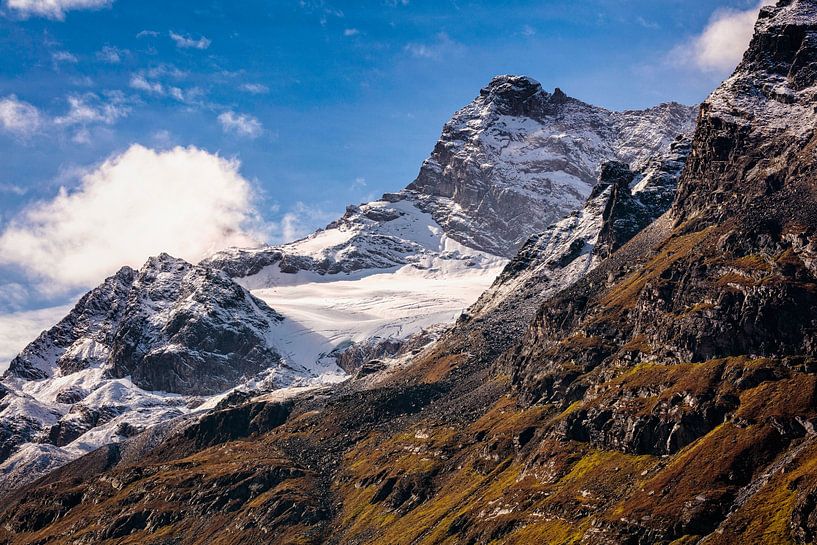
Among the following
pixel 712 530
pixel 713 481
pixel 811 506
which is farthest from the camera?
pixel 713 481

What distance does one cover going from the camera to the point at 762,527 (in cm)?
16825

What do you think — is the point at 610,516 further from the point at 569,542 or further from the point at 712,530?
the point at 712,530

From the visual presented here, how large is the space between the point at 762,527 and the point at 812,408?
38.0m

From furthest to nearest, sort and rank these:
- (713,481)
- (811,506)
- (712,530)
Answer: (713,481)
(712,530)
(811,506)

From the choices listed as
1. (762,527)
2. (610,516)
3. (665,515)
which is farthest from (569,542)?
(762,527)

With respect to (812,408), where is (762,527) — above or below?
below

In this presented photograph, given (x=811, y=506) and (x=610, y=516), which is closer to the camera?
(x=811, y=506)

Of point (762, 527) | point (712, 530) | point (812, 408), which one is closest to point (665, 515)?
point (712, 530)

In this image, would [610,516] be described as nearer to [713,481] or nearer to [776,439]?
[713,481]

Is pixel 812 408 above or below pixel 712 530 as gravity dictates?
above

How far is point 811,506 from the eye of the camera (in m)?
160

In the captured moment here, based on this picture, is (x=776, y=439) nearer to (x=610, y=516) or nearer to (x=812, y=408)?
(x=812, y=408)

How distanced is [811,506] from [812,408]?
41.4 meters

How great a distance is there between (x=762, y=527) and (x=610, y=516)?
117 feet
